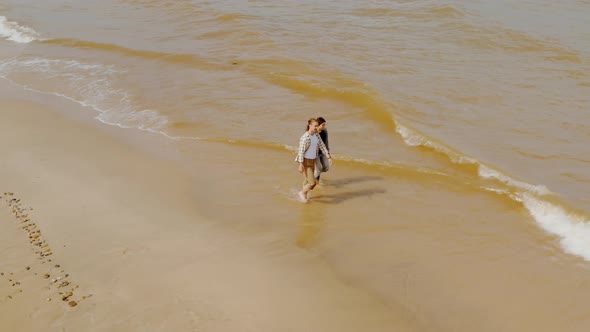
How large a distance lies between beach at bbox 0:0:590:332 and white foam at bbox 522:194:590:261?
3 centimetres

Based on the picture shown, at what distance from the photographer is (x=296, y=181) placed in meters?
10.5

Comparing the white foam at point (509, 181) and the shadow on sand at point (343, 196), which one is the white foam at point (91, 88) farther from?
the white foam at point (509, 181)

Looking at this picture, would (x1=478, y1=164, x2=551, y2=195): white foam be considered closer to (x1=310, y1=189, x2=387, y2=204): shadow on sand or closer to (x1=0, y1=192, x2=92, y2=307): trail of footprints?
(x1=310, y1=189, x2=387, y2=204): shadow on sand

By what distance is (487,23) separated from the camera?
64.5 feet

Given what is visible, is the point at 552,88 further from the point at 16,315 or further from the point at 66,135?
the point at 16,315

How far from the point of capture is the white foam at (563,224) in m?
8.52

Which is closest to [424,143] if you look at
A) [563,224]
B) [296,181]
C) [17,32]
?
[296,181]

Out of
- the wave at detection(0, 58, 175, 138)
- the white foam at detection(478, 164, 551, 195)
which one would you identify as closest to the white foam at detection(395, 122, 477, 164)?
the white foam at detection(478, 164, 551, 195)

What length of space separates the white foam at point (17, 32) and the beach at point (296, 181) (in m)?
0.66

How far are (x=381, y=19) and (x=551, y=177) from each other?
37.7 ft

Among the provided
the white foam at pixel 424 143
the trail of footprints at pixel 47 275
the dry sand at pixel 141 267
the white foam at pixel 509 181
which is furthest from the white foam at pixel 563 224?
the trail of footprints at pixel 47 275

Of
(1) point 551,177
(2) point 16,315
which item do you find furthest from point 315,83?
(2) point 16,315

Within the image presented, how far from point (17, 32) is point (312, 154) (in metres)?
15.7

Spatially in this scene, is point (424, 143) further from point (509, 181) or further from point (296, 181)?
point (296, 181)
